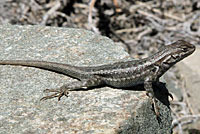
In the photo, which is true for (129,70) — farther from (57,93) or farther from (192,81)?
(192,81)

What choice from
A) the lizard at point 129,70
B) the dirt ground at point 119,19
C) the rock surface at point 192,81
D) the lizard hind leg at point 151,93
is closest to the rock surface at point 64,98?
the lizard hind leg at point 151,93

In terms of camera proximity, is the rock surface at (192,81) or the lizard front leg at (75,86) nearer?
the lizard front leg at (75,86)

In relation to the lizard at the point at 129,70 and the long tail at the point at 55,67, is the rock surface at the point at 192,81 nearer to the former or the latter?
the lizard at the point at 129,70

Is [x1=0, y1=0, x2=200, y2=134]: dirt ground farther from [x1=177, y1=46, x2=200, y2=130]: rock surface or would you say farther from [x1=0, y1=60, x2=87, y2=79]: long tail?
[x1=0, y1=60, x2=87, y2=79]: long tail

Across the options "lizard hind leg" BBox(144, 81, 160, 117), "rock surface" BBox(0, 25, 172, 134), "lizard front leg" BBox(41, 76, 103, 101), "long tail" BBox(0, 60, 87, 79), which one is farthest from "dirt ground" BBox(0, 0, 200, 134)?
"lizard hind leg" BBox(144, 81, 160, 117)

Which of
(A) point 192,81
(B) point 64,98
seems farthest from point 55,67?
(A) point 192,81

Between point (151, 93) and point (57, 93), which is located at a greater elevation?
point (57, 93)

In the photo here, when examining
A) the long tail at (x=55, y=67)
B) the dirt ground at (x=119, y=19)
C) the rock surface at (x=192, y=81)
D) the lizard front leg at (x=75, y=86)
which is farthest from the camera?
the dirt ground at (x=119, y=19)
